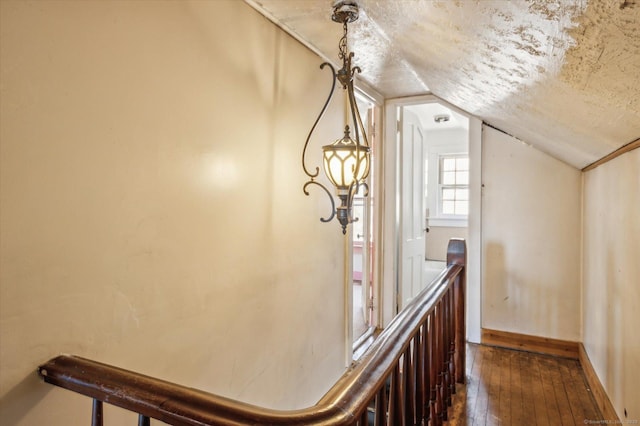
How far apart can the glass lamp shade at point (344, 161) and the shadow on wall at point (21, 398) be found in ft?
4.33

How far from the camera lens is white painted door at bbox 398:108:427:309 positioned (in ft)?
11.5

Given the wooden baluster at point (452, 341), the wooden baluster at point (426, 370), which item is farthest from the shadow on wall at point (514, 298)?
the wooden baluster at point (426, 370)

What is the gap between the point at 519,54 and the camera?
1.27 m

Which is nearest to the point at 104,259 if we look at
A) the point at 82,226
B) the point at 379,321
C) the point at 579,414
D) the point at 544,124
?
the point at 82,226

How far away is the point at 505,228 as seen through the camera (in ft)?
10.3

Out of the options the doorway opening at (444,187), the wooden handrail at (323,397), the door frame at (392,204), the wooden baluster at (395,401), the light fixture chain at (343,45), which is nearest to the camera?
the wooden handrail at (323,397)

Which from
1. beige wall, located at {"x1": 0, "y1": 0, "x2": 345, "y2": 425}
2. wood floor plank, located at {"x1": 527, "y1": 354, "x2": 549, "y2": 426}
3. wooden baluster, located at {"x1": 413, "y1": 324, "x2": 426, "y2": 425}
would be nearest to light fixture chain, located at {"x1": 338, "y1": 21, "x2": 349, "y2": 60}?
beige wall, located at {"x1": 0, "y1": 0, "x2": 345, "y2": 425}

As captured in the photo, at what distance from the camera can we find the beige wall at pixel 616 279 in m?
1.62

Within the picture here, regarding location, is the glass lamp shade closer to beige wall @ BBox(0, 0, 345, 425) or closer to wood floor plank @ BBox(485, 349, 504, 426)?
beige wall @ BBox(0, 0, 345, 425)

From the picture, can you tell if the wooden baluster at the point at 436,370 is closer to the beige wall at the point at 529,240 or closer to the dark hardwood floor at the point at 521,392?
the dark hardwood floor at the point at 521,392

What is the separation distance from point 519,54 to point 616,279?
1411 millimetres

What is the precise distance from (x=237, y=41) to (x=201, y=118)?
0.43 m

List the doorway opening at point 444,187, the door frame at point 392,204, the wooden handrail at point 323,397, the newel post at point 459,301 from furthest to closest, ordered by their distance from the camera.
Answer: the doorway opening at point 444,187 < the door frame at point 392,204 < the newel post at point 459,301 < the wooden handrail at point 323,397

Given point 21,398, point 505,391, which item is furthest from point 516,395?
point 21,398
